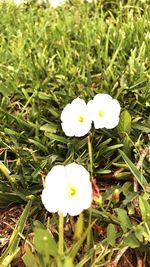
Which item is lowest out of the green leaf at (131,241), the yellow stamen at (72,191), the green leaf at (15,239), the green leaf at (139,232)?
the green leaf at (15,239)

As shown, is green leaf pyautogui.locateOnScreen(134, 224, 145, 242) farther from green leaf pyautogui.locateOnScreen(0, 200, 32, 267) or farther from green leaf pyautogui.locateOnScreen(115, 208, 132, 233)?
green leaf pyautogui.locateOnScreen(0, 200, 32, 267)

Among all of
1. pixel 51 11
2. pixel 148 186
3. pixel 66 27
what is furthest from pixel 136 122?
pixel 51 11

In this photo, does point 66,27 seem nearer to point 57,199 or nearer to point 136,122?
point 136,122

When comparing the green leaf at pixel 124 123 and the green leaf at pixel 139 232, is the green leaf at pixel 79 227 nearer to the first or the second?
the green leaf at pixel 139 232

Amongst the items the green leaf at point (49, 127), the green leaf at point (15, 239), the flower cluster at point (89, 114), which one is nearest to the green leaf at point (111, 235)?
the green leaf at point (15, 239)

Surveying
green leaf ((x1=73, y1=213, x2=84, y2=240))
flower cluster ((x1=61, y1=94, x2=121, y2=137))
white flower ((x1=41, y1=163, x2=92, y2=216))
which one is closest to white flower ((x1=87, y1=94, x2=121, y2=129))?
flower cluster ((x1=61, y1=94, x2=121, y2=137))

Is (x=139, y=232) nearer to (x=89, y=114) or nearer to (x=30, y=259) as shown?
(x=30, y=259)

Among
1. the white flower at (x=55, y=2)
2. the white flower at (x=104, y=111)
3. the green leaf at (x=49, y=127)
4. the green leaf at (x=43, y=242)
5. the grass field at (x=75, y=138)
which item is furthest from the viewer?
the white flower at (x=55, y=2)

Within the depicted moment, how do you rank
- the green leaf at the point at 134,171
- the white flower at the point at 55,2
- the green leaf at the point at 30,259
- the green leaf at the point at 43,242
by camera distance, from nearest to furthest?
the green leaf at the point at 43,242, the green leaf at the point at 30,259, the green leaf at the point at 134,171, the white flower at the point at 55,2
